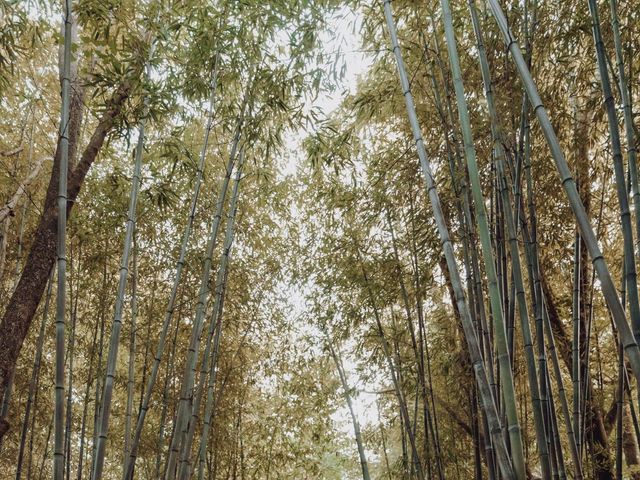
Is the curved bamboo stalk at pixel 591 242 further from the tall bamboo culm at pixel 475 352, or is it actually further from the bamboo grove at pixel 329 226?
the tall bamboo culm at pixel 475 352

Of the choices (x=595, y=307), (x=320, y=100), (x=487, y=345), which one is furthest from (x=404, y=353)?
(x=487, y=345)

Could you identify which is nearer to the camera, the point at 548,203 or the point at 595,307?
the point at 548,203

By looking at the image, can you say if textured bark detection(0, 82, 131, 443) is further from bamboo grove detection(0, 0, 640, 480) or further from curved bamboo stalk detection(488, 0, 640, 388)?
curved bamboo stalk detection(488, 0, 640, 388)

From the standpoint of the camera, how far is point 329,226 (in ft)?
16.5

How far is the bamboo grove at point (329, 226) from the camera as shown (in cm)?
241

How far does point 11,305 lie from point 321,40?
111 inches

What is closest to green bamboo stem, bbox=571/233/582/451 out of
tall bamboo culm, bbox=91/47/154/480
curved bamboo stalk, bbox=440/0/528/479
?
curved bamboo stalk, bbox=440/0/528/479

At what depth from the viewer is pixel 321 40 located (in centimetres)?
360

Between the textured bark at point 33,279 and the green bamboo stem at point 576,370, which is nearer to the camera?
the green bamboo stem at point 576,370

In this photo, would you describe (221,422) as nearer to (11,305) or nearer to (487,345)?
(11,305)

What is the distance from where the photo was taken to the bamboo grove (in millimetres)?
2406

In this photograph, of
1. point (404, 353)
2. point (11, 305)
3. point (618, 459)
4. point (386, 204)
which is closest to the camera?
point (618, 459)

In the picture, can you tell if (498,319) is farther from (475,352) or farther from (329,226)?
(329,226)

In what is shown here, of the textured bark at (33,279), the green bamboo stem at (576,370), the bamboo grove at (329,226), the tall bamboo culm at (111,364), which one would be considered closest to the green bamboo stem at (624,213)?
the bamboo grove at (329,226)
